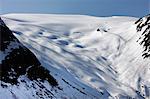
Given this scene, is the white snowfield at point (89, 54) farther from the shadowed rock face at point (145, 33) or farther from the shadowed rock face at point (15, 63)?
the shadowed rock face at point (15, 63)

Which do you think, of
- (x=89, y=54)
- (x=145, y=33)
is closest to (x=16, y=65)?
(x=89, y=54)

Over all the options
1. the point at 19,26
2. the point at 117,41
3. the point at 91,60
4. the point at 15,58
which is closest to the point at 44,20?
the point at 19,26

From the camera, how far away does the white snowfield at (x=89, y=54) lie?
8834 cm

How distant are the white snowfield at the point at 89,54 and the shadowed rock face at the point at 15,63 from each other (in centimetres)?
276

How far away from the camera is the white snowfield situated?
88.3 metres

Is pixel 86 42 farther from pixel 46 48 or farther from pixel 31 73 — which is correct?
pixel 31 73

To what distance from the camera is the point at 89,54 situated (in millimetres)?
121000

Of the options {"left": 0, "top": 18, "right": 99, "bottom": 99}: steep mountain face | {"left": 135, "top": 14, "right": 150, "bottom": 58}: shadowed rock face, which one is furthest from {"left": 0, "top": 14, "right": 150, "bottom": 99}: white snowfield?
{"left": 135, "top": 14, "right": 150, "bottom": 58}: shadowed rock face

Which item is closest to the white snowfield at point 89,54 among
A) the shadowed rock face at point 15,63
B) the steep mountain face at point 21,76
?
the steep mountain face at point 21,76

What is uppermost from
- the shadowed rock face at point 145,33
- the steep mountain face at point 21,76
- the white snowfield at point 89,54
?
the steep mountain face at point 21,76

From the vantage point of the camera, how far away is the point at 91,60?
115 m

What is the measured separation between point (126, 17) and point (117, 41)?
150ft

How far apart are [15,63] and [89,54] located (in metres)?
54.0

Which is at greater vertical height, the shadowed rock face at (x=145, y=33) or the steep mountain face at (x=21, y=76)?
the steep mountain face at (x=21, y=76)
